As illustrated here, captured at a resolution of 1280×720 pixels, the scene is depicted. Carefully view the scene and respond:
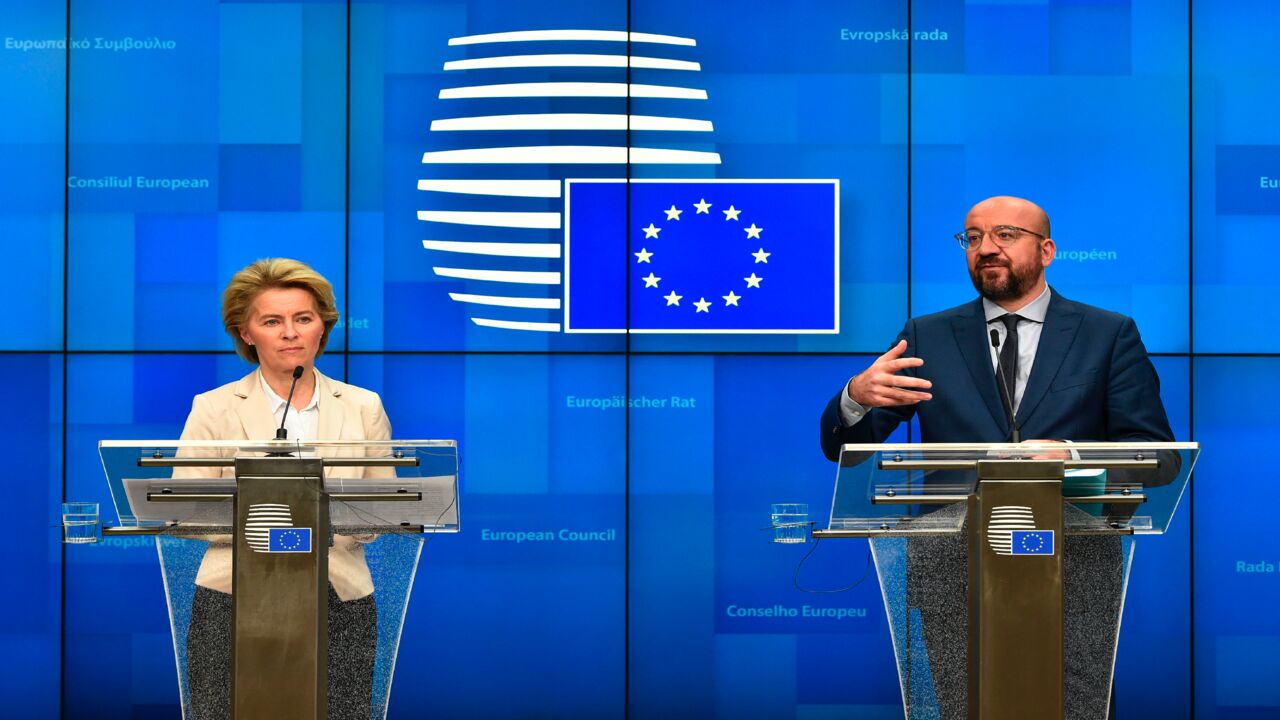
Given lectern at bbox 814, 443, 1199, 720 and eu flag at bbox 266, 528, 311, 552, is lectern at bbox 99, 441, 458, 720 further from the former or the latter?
lectern at bbox 814, 443, 1199, 720

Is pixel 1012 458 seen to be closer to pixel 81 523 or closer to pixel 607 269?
pixel 81 523

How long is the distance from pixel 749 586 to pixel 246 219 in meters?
2.51

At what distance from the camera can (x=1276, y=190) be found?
17.5 feet

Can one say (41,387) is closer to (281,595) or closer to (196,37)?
(196,37)

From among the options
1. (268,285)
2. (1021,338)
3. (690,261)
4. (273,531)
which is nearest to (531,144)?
(690,261)

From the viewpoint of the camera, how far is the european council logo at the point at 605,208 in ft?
17.4

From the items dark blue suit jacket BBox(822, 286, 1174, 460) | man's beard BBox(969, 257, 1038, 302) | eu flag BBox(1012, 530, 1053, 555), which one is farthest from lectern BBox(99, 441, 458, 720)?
man's beard BBox(969, 257, 1038, 302)

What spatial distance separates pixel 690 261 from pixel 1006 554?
291 centimetres

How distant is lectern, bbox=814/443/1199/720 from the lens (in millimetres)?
2531

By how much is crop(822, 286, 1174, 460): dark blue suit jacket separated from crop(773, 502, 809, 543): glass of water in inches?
24.3

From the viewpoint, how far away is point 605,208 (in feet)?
17.4

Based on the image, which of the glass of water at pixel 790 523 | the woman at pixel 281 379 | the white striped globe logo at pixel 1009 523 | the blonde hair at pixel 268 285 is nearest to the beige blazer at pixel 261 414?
the woman at pixel 281 379

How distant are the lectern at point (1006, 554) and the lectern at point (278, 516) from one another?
0.86 m

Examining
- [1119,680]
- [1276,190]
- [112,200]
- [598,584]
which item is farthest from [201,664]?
[1276,190]
